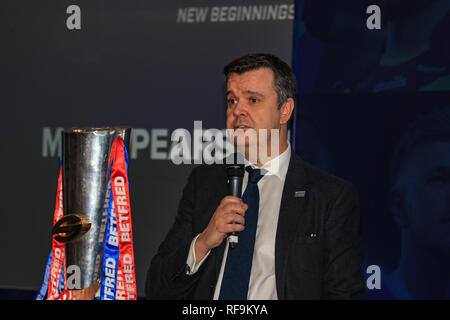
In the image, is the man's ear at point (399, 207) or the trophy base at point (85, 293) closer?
the trophy base at point (85, 293)

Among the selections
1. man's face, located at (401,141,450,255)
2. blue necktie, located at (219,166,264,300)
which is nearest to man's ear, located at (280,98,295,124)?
blue necktie, located at (219,166,264,300)

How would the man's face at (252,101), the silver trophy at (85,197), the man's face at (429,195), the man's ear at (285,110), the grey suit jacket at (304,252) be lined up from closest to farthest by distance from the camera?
the silver trophy at (85,197), the grey suit jacket at (304,252), the man's face at (252,101), the man's ear at (285,110), the man's face at (429,195)

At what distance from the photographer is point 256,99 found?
2117 mm

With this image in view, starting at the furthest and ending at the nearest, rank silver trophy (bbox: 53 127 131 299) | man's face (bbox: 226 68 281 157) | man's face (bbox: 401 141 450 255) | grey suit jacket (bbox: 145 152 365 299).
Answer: man's face (bbox: 401 141 450 255)
man's face (bbox: 226 68 281 157)
grey suit jacket (bbox: 145 152 365 299)
silver trophy (bbox: 53 127 131 299)

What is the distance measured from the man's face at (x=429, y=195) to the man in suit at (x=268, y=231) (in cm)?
168

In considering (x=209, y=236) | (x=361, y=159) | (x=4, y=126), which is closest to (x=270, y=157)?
(x=209, y=236)

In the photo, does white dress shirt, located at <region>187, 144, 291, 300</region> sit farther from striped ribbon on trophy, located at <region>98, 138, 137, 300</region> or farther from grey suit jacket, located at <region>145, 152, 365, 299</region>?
striped ribbon on trophy, located at <region>98, 138, 137, 300</region>

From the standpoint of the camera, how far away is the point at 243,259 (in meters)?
2.00

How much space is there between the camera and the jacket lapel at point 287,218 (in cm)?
196

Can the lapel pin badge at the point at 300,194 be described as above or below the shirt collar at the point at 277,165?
below

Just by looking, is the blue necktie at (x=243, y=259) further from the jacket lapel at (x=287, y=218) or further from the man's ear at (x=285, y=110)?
the man's ear at (x=285, y=110)

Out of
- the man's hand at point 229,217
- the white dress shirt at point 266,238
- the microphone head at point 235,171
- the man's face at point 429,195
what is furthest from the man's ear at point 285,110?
the man's face at point 429,195

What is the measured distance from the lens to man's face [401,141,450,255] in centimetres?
349
